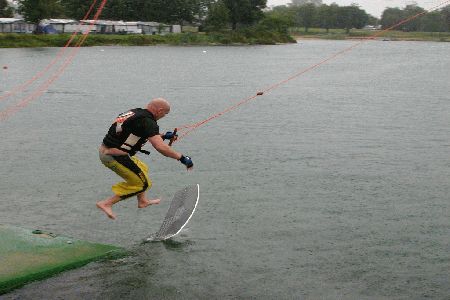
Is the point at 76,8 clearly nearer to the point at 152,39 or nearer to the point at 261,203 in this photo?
the point at 152,39

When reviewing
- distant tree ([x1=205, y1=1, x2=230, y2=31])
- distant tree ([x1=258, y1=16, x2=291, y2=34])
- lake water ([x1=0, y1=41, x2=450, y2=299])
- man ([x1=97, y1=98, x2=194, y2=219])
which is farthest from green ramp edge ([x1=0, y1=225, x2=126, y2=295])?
distant tree ([x1=258, y1=16, x2=291, y2=34])

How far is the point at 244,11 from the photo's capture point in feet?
524

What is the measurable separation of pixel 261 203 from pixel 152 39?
110 m

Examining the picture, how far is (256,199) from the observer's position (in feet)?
43.4

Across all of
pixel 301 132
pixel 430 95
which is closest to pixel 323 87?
pixel 430 95

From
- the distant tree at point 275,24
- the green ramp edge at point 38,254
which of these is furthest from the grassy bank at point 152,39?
the green ramp edge at point 38,254

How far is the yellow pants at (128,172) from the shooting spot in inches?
374

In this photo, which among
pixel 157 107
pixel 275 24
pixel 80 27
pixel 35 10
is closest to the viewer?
pixel 157 107

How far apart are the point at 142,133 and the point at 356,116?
19309mm

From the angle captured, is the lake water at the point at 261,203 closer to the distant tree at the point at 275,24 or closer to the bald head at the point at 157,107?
the bald head at the point at 157,107

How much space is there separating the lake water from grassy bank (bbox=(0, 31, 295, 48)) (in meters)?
73.8

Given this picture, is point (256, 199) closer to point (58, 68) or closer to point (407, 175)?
point (407, 175)

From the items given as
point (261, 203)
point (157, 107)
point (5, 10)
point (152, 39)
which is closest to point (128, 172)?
point (157, 107)

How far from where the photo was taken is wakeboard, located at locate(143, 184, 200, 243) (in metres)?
10.2
